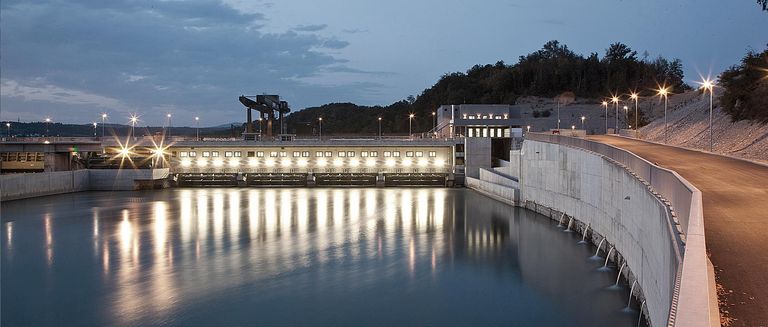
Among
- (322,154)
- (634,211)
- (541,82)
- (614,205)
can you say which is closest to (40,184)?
(322,154)

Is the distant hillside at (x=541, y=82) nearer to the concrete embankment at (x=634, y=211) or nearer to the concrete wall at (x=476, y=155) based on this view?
the concrete wall at (x=476, y=155)

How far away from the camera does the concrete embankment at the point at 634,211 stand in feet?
23.0

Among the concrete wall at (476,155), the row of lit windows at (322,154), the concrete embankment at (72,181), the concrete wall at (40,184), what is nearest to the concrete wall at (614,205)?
the concrete wall at (476,155)

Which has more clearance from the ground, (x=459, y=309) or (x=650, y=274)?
(x=650, y=274)

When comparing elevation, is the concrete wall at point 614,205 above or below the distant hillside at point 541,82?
below

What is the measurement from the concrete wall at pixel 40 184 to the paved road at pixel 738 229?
48291mm

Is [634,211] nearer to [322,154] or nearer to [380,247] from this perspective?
[380,247]

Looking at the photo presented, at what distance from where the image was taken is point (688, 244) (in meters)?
7.95

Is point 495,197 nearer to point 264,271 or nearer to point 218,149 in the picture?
point 264,271

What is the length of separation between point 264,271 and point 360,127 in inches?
4571

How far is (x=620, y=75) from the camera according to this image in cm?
11431

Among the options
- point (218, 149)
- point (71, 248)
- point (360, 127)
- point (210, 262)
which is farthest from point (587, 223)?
point (360, 127)

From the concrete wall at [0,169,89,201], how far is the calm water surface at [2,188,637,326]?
4.55m

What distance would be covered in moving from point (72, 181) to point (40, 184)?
4756 millimetres
